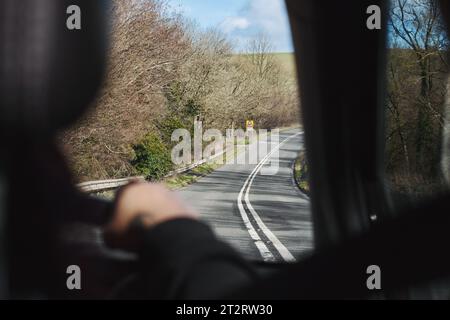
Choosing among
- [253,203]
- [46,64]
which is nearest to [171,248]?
[46,64]

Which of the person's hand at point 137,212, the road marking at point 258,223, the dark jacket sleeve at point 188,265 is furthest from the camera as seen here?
the road marking at point 258,223

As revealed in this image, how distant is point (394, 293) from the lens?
966 millimetres

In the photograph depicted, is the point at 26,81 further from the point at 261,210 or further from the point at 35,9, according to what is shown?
the point at 261,210

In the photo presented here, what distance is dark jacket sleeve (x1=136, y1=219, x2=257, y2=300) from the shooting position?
1.01 metres

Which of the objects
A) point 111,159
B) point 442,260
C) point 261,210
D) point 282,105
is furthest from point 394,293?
point 261,210

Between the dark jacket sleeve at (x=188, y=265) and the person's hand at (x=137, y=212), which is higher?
the person's hand at (x=137, y=212)

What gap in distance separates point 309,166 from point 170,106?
215cm

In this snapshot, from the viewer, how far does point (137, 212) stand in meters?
1.23

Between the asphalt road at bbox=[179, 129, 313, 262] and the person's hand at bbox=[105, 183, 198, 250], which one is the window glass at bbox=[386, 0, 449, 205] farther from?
the asphalt road at bbox=[179, 129, 313, 262]

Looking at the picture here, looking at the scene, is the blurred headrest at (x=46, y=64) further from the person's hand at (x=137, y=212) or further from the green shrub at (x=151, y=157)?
the green shrub at (x=151, y=157)

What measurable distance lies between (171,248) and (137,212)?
161 millimetres

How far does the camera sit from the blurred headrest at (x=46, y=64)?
138 cm

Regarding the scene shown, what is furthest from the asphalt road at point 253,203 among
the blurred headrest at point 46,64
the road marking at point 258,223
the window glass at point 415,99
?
the blurred headrest at point 46,64

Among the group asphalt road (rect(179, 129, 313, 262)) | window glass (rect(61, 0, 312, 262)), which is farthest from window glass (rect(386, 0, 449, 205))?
asphalt road (rect(179, 129, 313, 262))
